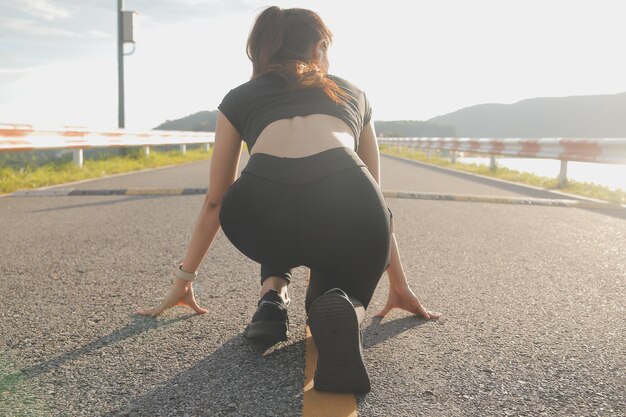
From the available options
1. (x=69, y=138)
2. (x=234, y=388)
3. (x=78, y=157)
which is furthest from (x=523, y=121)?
(x=234, y=388)

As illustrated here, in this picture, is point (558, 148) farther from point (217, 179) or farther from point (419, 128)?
point (419, 128)

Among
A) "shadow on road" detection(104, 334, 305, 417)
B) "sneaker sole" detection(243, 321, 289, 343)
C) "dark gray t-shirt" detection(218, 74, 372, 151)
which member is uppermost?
"dark gray t-shirt" detection(218, 74, 372, 151)

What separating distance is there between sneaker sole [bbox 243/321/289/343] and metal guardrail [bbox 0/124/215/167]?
7.45 metres

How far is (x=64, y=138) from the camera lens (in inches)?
443

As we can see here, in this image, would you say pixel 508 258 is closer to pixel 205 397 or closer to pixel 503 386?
pixel 503 386

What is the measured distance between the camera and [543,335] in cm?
301

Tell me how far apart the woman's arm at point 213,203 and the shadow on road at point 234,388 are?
1.42 ft

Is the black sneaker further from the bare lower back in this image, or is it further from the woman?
the bare lower back

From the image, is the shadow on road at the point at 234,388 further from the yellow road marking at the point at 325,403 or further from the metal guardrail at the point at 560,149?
the metal guardrail at the point at 560,149

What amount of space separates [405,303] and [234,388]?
3.69 ft

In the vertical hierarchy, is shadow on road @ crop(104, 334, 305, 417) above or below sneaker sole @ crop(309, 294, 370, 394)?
below

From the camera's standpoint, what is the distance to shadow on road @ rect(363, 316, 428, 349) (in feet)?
9.48

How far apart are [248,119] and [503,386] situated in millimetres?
1384

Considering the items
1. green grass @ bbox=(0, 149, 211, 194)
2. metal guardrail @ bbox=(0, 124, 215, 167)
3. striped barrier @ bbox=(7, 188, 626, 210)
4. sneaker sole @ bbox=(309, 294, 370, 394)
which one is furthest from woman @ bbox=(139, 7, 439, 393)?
green grass @ bbox=(0, 149, 211, 194)
